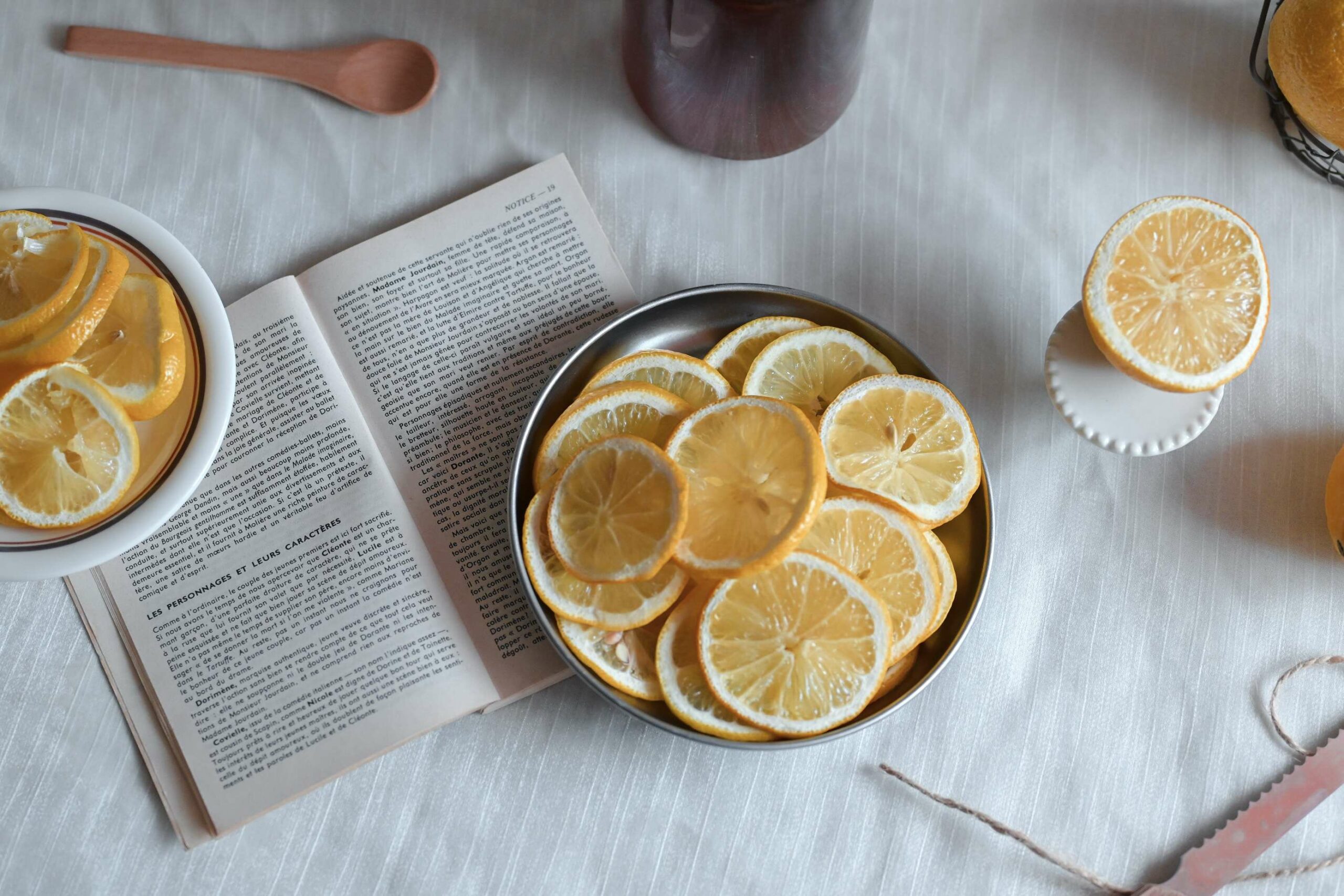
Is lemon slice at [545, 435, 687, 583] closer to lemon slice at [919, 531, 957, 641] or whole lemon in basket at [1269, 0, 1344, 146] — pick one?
lemon slice at [919, 531, 957, 641]

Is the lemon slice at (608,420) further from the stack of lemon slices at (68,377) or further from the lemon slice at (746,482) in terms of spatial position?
the stack of lemon slices at (68,377)

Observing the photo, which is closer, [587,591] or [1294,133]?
[587,591]

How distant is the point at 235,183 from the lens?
832 millimetres

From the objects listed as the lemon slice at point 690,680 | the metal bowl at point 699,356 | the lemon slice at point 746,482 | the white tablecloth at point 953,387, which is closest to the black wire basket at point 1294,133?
the white tablecloth at point 953,387

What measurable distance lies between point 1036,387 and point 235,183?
2.28 feet

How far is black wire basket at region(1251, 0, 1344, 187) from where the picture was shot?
2.66 ft

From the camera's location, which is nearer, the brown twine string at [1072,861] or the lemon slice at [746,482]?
the lemon slice at [746,482]

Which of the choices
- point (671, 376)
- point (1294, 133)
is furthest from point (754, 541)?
point (1294, 133)

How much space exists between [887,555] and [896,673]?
0.09 m

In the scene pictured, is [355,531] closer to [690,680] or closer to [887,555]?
[690,680]

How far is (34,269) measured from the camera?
684mm

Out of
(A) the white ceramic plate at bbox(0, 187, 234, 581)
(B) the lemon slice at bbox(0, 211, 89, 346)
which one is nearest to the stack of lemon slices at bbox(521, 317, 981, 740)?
(A) the white ceramic plate at bbox(0, 187, 234, 581)

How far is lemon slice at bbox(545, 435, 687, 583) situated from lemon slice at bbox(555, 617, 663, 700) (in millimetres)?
49

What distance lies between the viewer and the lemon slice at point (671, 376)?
2.37ft
